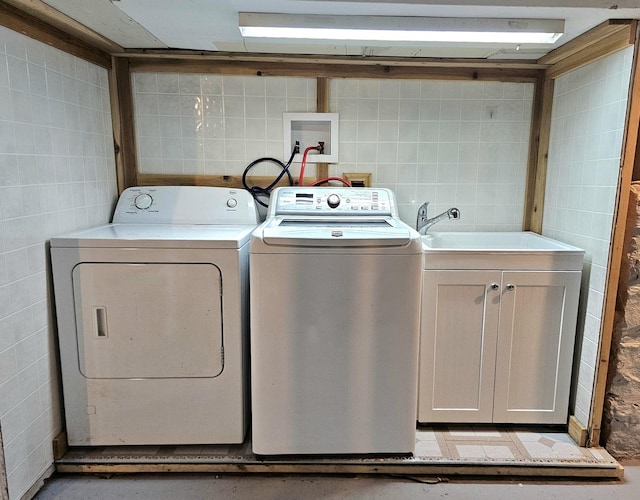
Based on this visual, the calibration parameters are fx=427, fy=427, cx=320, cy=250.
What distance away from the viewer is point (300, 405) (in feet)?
6.07

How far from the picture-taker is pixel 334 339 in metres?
1.80

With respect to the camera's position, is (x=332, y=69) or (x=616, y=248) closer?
(x=616, y=248)

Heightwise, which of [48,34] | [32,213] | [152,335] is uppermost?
[48,34]

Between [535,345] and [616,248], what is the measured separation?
1.87 ft

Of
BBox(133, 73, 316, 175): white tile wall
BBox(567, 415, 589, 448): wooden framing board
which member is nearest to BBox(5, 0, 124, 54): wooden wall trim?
BBox(133, 73, 316, 175): white tile wall

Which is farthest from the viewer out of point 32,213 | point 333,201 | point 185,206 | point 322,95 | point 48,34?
point 322,95

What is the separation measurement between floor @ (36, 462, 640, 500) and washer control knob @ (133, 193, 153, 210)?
52.2 inches

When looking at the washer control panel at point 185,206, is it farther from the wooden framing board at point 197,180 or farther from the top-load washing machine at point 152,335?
the top-load washing machine at point 152,335

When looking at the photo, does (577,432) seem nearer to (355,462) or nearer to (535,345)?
(535,345)

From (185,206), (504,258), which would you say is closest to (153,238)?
(185,206)

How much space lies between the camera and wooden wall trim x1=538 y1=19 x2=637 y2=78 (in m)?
1.75

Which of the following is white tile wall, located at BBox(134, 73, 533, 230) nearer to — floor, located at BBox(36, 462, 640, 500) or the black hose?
the black hose

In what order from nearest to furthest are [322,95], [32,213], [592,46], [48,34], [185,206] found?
1. [32,213]
2. [48,34]
3. [592,46]
4. [185,206]
5. [322,95]

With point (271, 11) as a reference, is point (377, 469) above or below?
below
